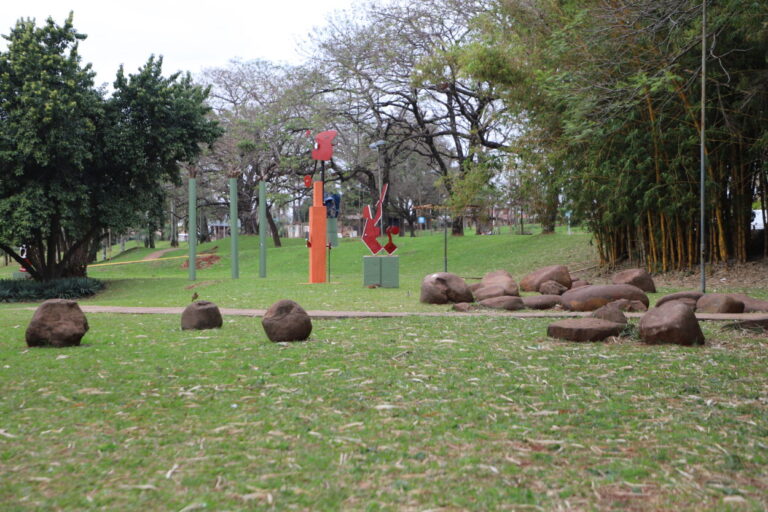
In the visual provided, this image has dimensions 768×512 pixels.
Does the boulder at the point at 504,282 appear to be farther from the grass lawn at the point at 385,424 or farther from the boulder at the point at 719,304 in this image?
the grass lawn at the point at 385,424

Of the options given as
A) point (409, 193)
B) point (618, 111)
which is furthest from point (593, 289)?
point (409, 193)

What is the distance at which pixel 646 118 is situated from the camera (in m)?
13.5

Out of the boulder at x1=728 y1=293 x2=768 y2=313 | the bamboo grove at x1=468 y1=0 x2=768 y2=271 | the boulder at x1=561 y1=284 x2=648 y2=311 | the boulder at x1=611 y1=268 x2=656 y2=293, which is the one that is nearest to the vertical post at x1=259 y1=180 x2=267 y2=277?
the bamboo grove at x1=468 y1=0 x2=768 y2=271

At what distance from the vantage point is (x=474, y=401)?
410 cm

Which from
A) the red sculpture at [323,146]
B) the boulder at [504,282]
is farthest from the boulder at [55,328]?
the red sculpture at [323,146]

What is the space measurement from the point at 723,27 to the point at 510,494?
1006cm

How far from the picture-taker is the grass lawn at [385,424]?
2686 millimetres

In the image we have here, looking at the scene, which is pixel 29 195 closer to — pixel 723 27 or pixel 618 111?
pixel 618 111

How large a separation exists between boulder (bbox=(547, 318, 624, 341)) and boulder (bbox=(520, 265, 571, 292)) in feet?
19.0

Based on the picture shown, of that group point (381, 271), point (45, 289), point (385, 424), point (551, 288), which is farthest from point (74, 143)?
point (385, 424)

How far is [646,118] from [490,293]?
5.81 metres

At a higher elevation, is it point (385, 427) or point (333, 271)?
point (333, 271)

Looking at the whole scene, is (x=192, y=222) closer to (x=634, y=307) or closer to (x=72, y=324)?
(x=72, y=324)

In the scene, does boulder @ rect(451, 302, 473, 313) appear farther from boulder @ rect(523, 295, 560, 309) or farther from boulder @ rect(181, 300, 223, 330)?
boulder @ rect(181, 300, 223, 330)
